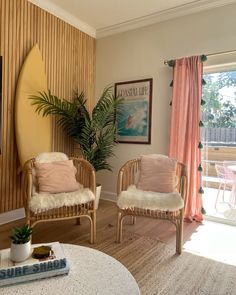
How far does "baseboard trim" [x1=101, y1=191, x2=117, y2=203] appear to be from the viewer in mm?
3659

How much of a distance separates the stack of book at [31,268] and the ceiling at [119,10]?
2894mm

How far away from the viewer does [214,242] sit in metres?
2.33

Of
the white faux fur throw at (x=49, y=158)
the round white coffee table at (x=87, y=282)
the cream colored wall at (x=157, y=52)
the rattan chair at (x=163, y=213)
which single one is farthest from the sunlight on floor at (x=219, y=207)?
the round white coffee table at (x=87, y=282)

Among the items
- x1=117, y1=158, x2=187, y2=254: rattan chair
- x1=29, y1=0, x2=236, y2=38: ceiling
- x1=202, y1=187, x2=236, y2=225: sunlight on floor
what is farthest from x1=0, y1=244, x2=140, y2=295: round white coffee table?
x1=29, y1=0, x2=236, y2=38: ceiling

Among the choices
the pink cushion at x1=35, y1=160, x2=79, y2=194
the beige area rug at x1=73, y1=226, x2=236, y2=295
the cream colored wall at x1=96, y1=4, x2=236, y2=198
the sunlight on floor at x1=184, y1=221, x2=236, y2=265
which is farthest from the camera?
the cream colored wall at x1=96, y1=4, x2=236, y2=198

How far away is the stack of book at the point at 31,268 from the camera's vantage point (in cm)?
103

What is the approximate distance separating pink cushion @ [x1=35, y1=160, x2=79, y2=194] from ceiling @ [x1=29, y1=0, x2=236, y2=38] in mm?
2025

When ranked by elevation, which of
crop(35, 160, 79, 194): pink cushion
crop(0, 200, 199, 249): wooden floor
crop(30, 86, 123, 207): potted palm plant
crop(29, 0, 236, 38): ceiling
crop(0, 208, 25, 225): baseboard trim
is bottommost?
crop(0, 200, 199, 249): wooden floor

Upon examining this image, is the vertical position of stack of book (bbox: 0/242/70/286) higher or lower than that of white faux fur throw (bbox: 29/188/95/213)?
lower

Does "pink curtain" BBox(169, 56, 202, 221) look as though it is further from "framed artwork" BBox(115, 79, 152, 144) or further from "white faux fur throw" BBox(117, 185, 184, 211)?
"white faux fur throw" BBox(117, 185, 184, 211)

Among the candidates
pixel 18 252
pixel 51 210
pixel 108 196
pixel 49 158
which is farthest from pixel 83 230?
pixel 18 252

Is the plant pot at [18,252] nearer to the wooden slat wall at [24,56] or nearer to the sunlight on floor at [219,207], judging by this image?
the wooden slat wall at [24,56]

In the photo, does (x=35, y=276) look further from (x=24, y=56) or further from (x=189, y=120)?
(x=24, y=56)

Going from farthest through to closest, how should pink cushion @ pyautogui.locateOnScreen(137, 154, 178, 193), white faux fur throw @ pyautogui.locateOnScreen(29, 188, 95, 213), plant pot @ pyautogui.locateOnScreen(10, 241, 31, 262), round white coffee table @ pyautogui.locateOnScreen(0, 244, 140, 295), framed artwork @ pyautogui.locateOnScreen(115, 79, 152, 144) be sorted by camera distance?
framed artwork @ pyautogui.locateOnScreen(115, 79, 152, 144) → pink cushion @ pyautogui.locateOnScreen(137, 154, 178, 193) → white faux fur throw @ pyautogui.locateOnScreen(29, 188, 95, 213) → plant pot @ pyautogui.locateOnScreen(10, 241, 31, 262) → round white coffee table @ pyautogui.locateOnScreen(0, 244, 140, 295)
